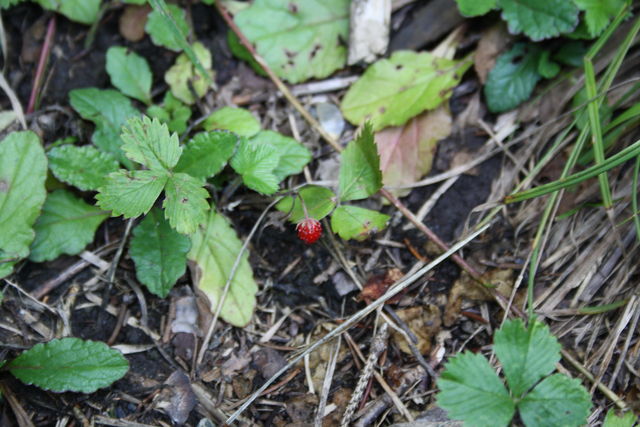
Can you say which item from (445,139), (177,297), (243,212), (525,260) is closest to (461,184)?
(445,139)

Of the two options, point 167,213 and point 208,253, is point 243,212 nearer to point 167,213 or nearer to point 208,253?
point 208,253

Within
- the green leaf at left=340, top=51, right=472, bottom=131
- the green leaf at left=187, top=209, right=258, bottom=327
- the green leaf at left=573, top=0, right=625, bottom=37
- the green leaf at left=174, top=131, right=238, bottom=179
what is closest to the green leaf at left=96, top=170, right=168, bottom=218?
the green leaf at left=174, top=131, right=238, bottom=179

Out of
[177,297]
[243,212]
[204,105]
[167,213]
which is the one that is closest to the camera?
[167,213]

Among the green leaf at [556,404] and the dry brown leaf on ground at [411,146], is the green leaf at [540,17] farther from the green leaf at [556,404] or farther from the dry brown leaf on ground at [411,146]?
the green leaf at [556,404]

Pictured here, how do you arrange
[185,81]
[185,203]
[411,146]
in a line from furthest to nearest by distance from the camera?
[185,81]
[411,146]
[185,203]

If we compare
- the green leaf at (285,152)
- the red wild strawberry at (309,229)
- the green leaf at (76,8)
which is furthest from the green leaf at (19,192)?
the red wild strawberry at (309,229)

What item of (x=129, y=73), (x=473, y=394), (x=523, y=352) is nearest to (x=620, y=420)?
(x=523, y=352)

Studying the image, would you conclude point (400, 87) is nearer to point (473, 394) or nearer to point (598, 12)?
point (598, 12)
